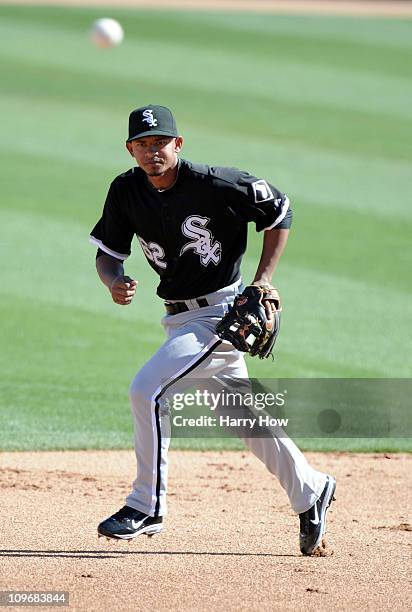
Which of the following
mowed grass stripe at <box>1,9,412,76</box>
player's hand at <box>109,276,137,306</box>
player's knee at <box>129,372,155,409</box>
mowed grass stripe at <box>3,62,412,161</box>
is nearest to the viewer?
player's knee at <box>129,372,155,409</box>

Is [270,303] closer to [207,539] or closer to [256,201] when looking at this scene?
[256,201]

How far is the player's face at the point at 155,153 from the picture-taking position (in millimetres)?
4594

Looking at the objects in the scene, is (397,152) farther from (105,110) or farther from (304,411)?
(304,411)

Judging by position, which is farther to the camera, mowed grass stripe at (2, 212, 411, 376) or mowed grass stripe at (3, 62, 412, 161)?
mowed grass stripe at (3, 62, 412, 161)

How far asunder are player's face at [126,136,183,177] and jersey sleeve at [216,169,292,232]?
281 mm

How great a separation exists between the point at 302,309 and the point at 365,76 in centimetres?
981

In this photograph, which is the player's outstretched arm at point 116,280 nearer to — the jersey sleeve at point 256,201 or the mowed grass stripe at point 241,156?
the jersey sleeve at point 256,201

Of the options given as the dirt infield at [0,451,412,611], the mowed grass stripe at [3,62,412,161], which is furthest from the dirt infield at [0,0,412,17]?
the dirt infield at [0,451,412,611]

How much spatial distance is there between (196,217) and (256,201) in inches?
10.5

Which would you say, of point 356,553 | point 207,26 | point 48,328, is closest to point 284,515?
point 356,553

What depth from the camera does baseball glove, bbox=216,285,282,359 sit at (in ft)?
14.9

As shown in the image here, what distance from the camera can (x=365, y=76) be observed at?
18.3 m

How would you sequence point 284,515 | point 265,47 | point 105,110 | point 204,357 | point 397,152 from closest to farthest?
1. point 204,357
2. point 284,515
3. point 397,152
4. point 105,110
5. point 265,47

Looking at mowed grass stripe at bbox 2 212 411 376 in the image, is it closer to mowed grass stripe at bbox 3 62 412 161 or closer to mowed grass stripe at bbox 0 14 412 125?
mowed grass stripe at bbox 3 62 412 161
